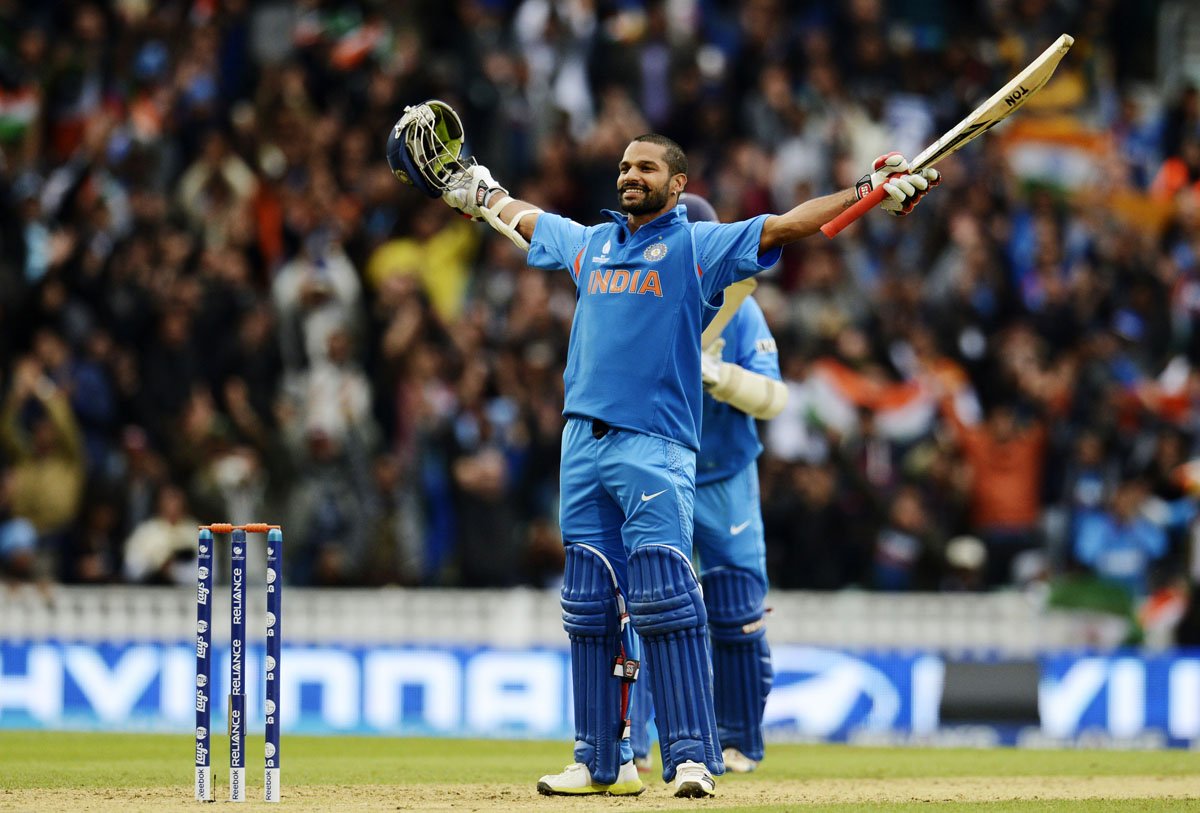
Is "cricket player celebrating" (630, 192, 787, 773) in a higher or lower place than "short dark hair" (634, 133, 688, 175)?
lower

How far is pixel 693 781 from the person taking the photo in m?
8.98

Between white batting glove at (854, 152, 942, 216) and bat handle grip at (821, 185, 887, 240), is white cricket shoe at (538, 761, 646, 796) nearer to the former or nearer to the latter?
bat handle grip at (821, 185, 887, 240)

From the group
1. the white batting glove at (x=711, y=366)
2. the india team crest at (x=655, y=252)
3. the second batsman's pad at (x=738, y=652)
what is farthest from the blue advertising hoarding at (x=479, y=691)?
the india team crest at (x=655, y=252)

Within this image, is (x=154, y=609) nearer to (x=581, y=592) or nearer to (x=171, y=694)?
(x=171, y=694)

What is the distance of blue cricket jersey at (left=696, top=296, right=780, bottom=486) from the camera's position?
1117 centimetres

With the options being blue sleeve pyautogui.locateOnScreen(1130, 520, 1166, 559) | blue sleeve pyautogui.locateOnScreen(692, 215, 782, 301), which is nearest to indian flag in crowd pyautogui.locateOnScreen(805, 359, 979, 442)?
blue sleeve pyautogui.locateOnScreen(1130, 520, 1166, 559)

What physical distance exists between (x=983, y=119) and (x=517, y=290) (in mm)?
10755

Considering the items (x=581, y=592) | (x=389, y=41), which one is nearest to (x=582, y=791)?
(x=581, y=592)

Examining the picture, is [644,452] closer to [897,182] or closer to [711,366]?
[897,182]

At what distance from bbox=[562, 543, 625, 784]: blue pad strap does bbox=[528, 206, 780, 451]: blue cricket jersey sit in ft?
2.23

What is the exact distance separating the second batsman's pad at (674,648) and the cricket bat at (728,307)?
185 cm

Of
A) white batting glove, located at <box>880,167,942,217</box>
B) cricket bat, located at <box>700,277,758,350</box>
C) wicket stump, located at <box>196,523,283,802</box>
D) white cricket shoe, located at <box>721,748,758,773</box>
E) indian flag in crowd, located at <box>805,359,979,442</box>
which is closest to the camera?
wicket stump, located at <box>196,523,283,802</box>

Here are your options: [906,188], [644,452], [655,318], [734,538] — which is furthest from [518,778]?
[906,188]

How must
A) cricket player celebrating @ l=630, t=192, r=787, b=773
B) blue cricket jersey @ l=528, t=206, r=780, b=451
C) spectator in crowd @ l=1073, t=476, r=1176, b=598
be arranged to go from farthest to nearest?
spectator in crowd @ l=1073, t=476, r=1176, b=598 < cricket player celebrating @ l=630, t=192, r=787, b=773 < blue cricket jersey @ l=528, t=206, r=780, b=451
